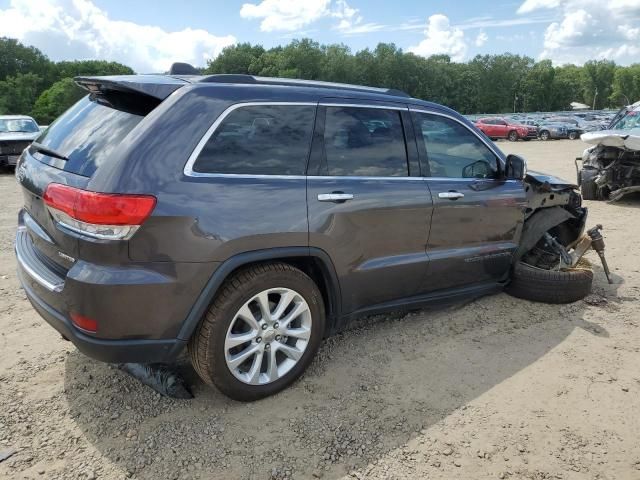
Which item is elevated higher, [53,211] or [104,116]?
[104,116]

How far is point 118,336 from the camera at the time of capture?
2.71 meters

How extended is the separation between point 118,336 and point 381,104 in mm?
2259

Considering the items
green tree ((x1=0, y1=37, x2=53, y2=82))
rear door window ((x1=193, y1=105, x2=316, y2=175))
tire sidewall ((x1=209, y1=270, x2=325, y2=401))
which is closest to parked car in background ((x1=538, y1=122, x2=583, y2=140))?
rear door window ((x1=193, y1=105, x2=316, y2=175))

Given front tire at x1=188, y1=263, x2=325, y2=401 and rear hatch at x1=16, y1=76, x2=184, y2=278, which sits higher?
rear hatch at x1=16, y1=76, x2=184, y2=278

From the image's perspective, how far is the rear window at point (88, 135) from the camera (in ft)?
9.21

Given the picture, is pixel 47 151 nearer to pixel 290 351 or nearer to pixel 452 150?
pixel 290 351

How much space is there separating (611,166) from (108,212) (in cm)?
993

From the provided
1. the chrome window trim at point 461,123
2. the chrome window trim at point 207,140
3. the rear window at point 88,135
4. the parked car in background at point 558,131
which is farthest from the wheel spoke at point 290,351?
the parked car in background at point 558,131

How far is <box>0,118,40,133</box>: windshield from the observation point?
48.9ft

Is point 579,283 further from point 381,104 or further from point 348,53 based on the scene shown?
point 348,53

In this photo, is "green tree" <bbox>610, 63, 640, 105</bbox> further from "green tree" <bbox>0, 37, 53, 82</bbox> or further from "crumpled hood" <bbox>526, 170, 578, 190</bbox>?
"crumpled hood" <bbox>526, 170, 578, 190</bbox>

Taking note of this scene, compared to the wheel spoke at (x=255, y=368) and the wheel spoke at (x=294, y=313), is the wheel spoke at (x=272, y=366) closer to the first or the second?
the wheel spoke at (x=255, y=368)

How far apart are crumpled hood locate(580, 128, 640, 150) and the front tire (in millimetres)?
8372

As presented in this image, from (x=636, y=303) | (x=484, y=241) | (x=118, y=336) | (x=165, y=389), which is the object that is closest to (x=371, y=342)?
(x=484, y=241)
